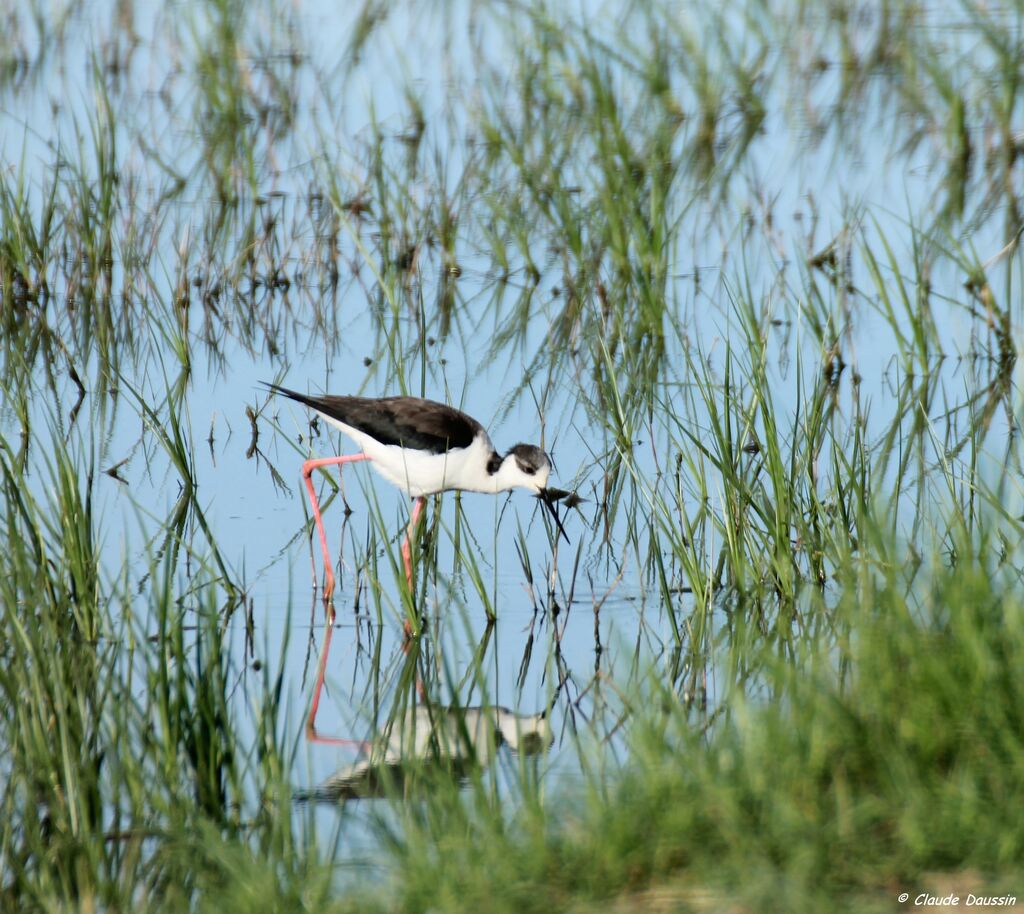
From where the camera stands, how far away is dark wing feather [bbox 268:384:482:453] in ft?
21.2

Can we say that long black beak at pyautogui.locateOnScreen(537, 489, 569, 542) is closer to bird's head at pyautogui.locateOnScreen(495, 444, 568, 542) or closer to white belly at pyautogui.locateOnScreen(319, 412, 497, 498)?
bird's head at pyautogui.locateOnScreen(495, 444, 568, 542)

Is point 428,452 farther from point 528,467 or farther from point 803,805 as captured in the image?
point 803,805

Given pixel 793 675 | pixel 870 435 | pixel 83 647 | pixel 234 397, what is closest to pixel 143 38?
pixel 234 397

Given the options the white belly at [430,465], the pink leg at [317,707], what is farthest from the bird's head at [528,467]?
the pink leg at [317,707]

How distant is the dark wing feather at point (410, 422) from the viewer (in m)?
6.47

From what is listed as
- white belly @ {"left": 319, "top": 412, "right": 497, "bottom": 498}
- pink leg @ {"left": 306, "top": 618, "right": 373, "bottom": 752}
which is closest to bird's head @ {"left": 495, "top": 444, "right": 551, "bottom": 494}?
white belly @ {"left": 319, "top": 412, "right": 497, "bottom": 498}

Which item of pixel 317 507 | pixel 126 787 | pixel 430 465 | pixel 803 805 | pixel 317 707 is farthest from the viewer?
pixel 317 507

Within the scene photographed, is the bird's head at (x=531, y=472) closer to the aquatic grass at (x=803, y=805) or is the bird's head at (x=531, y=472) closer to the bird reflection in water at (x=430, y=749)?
the bird reflection in water at (x=430, y=749)

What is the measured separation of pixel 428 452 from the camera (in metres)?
6.48

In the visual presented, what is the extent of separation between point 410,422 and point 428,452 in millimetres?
140

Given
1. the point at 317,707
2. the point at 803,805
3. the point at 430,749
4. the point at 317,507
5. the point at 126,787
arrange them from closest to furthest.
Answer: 1. the point at 803,805
2. the point at 126,787
3. the point at 430,749
4. the point at 317,707
5. the point at 317,507

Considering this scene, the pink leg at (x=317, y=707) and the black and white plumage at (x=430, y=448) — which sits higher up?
the black and white plumage at (x=430, y=448)

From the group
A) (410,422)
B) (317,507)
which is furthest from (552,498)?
(317,507)

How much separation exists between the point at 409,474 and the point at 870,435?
2319 mm
